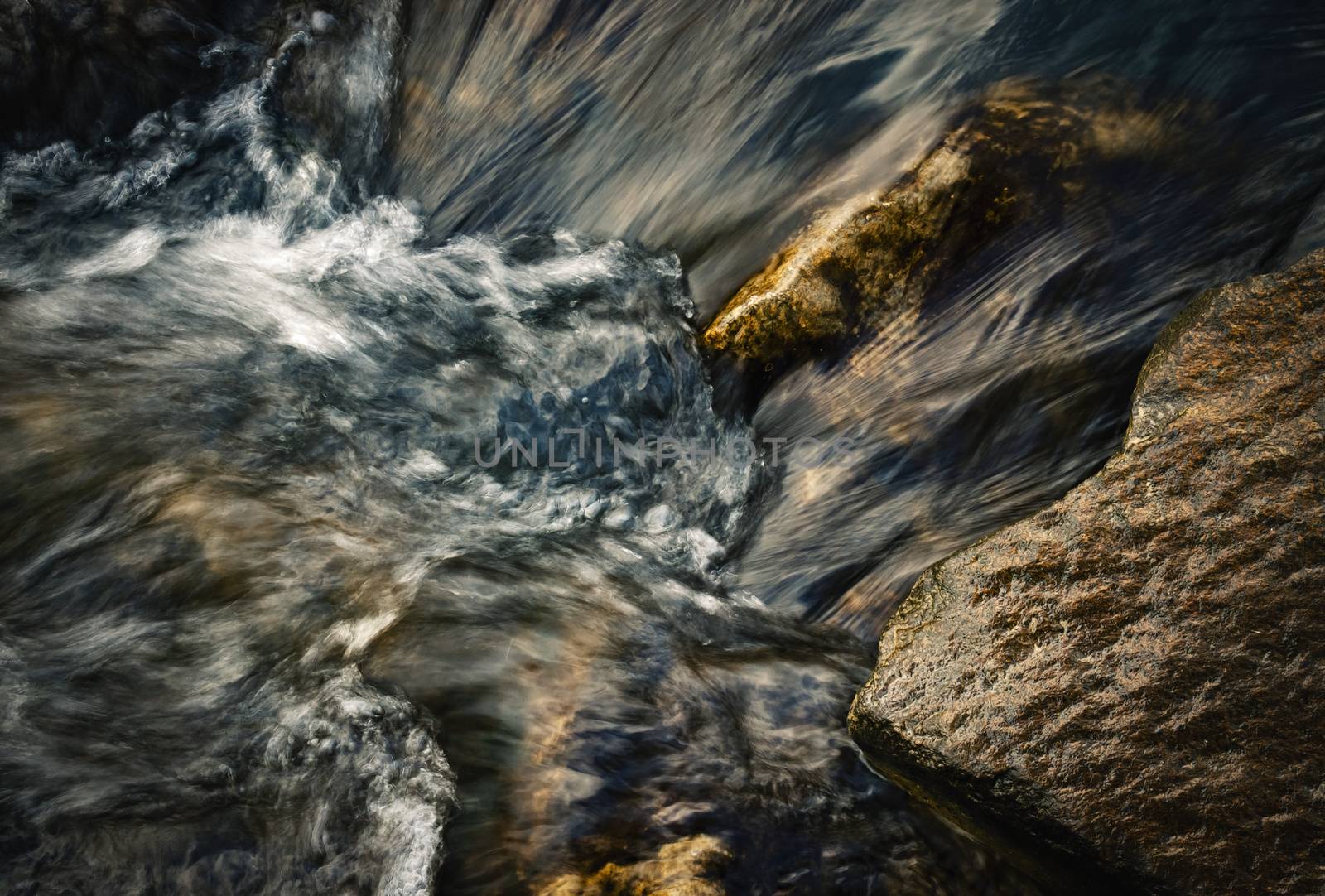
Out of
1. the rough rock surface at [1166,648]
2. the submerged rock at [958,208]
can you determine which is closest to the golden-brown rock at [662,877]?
the rough rock surface at [1166,648]

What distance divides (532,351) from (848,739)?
210 cm

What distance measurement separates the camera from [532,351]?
3.65 metres

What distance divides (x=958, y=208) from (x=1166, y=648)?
69.0 inches

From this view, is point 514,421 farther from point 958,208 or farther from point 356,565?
point 958,208

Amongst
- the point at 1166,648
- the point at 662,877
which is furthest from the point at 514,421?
the point at 1166,648

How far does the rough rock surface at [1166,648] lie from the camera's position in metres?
2.04

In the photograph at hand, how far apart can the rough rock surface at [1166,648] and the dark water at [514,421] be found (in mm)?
438

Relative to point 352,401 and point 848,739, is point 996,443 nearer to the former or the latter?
point 848,739

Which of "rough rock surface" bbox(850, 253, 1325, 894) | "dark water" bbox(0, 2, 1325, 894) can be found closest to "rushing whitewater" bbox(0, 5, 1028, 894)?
"dark water" bbox(0, 2, 1325, 894)

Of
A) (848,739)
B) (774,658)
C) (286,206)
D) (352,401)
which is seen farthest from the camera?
(286,206)

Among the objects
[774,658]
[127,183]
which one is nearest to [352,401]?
[127,183]

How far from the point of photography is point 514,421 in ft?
11.6

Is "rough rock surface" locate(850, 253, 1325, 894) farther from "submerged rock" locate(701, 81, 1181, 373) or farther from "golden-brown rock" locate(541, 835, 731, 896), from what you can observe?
"submerged rock" locate(701, 81, 1181, 373)

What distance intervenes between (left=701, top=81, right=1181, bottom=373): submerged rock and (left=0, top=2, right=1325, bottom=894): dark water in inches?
3.8
